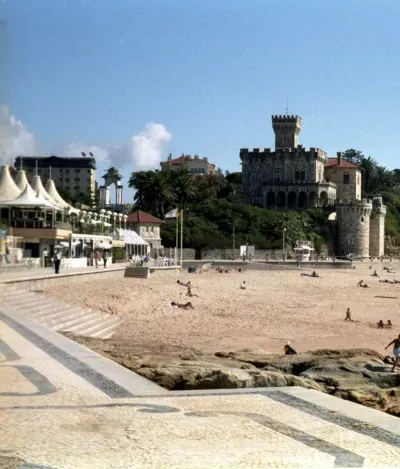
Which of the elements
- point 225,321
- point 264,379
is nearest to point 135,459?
point 264,379

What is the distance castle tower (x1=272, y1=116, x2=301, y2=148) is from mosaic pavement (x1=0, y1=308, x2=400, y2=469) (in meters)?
91.9

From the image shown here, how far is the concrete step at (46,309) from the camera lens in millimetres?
21389

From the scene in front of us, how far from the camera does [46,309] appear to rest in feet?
→ 75.7

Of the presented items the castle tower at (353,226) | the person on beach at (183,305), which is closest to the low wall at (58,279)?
the person on beach at (183,305)

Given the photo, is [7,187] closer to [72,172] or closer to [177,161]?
[177,161]

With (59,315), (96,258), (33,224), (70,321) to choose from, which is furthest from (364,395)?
(96,258)

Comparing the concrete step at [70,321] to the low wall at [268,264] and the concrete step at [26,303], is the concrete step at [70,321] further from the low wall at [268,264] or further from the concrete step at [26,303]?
the low wall at [268,264]

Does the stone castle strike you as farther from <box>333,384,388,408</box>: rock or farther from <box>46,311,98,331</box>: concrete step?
<box>333,384,388,408</box>: rock

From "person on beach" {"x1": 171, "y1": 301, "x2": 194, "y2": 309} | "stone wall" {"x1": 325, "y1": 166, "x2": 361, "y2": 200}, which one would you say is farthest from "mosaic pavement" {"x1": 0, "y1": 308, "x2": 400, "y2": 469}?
"stone wall" {"x1": 325, "y1": 166, "x2": 361, "y2": 200}

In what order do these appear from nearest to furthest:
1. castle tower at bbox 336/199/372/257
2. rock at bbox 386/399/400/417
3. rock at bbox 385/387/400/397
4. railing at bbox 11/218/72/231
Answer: rock at bbox 386/399/400/417, rock at bbox 385/387/400/397, railing at bbox 11/218/72/231, castle tower at bbox 336/199/372/257

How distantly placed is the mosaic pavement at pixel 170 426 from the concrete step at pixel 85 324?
9.71 metres

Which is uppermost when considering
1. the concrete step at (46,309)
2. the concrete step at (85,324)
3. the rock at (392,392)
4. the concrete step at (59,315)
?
the concrete step at (46,309)

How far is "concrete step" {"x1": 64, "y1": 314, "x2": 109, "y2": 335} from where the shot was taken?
21234 millimetres

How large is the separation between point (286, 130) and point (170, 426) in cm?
9520
